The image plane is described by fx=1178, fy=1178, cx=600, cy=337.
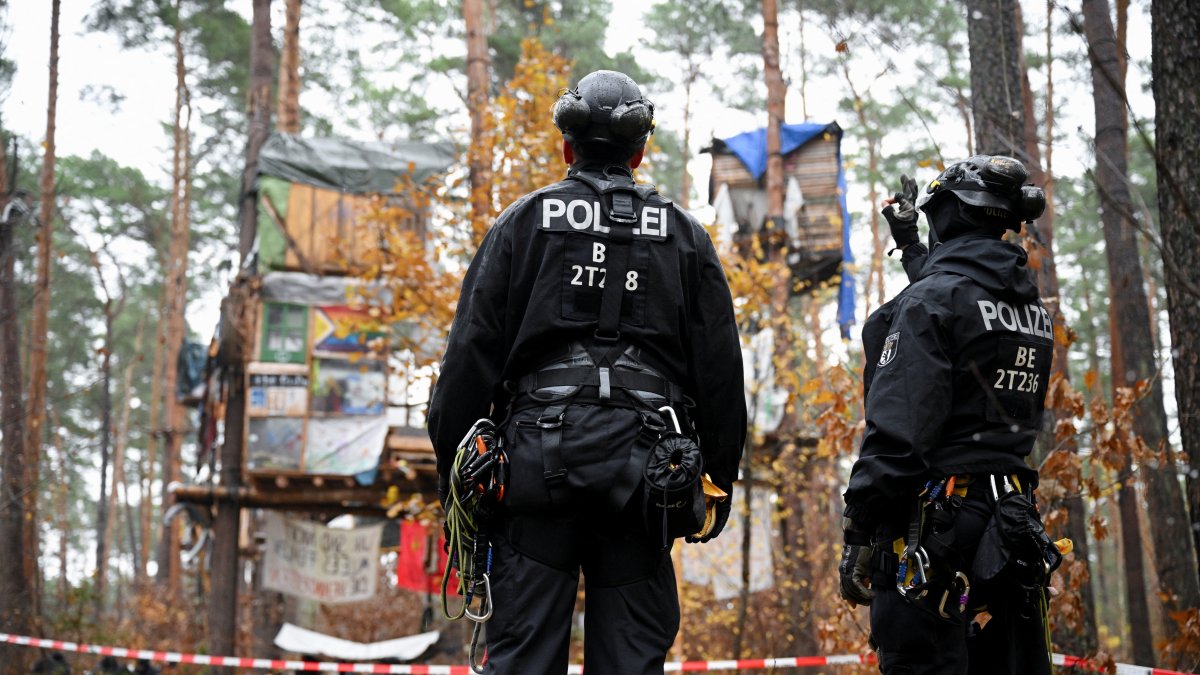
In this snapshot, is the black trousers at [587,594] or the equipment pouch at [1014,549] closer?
the black trousers at [587,594]

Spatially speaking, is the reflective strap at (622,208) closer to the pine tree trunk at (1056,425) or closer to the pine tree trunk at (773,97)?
the pine tree trunk at (1056,425)

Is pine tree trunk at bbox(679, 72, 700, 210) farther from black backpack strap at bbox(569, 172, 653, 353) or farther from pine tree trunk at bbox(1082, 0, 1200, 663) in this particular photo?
black backpack strap at bbox(569, 172, 653, 353)

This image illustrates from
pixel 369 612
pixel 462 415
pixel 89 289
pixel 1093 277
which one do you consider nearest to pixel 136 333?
pixel 89 289

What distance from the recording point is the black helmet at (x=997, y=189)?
176 inches

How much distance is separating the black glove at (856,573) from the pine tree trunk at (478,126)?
8.81 m

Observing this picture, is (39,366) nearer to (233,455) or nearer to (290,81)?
(233,455)

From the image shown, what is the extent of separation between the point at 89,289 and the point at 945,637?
122 ft

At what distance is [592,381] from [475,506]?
0.52 metres

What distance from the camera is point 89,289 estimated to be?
3684cm

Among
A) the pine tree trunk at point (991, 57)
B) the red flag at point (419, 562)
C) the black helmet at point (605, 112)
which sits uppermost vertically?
the pine tree trunk at point (991, 57)

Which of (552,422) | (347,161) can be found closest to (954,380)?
(552,422)

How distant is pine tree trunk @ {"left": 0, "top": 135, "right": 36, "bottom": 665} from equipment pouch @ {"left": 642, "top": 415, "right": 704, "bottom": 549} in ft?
47.1

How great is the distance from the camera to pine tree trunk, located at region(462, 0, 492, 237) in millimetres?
12844

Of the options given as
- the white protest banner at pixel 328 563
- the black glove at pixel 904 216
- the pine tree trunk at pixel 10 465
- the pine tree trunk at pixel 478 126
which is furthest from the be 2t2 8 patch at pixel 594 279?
the white protest banner at pixel 328 563
